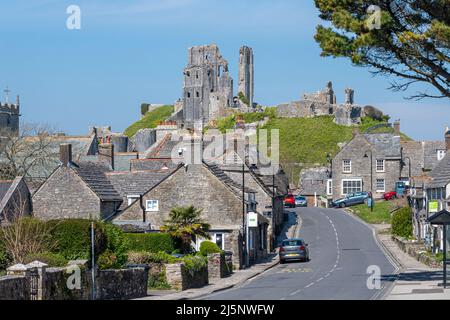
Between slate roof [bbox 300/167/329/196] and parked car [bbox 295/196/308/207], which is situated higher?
slate roof [bbox 300/167/329/196]

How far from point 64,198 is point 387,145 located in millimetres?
46115

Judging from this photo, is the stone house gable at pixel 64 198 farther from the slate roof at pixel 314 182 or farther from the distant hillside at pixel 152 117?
the distant hillside at pixel 152 117

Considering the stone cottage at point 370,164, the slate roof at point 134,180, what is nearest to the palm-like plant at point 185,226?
the slate roof at point 134,180

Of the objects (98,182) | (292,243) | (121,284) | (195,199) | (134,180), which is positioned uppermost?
(134,180)

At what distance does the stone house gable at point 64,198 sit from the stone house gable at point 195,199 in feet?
7.23

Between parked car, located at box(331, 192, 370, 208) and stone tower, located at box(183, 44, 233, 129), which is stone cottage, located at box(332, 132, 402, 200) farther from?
stone tower, located at box(183, 44, 233, 129)

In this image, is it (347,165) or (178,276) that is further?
(347,165)

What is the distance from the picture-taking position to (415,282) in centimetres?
3691

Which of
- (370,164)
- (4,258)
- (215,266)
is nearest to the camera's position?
(4,258)

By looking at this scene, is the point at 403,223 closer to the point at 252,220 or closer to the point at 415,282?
the point at 252,220

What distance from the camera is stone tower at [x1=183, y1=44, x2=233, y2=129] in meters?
163

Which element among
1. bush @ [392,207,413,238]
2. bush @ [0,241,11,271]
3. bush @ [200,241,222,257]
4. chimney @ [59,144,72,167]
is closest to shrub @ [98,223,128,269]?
bush @ [0,241,11,271]

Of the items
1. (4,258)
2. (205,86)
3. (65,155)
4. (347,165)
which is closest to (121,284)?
(4,258)

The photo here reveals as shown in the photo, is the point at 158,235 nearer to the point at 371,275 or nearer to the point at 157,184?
the point at 157,184
